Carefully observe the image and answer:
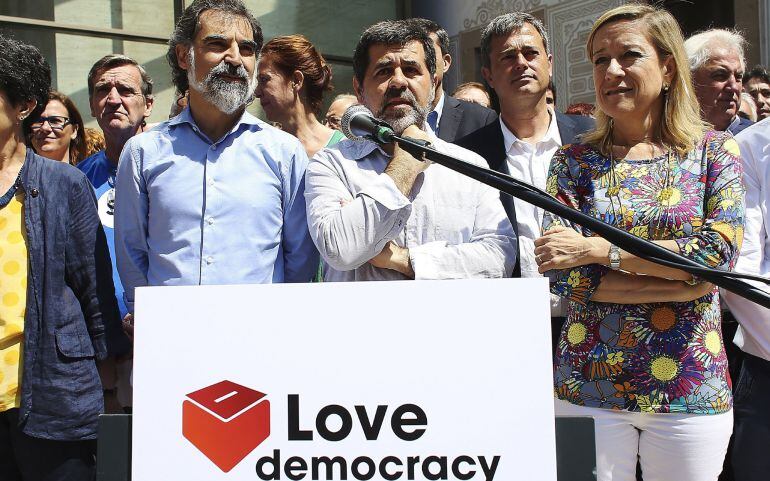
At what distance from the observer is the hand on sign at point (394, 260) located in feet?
7.65

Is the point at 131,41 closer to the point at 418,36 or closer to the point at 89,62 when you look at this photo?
the point at 89,62

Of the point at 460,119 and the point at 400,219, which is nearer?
the point at 400,219

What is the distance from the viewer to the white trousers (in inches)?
83.6

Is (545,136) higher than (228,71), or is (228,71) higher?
(228,71)

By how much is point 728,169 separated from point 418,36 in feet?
3.52

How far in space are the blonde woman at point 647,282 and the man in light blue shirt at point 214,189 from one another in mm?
836

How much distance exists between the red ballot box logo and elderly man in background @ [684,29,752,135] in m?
2.86

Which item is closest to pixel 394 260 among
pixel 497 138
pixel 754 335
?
pixel 497 138

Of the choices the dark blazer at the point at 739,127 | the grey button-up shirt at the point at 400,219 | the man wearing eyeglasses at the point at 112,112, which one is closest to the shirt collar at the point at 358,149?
the grey button-up shirt at the point at 400,219

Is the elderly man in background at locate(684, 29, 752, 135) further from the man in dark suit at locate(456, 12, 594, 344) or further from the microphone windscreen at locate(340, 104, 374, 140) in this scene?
the microphone windscreen at locate(340, 104, 374, 140)

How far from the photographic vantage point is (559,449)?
1.48m

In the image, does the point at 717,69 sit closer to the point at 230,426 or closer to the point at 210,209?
the point at 210,209

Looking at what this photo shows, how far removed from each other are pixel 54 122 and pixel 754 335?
3.40 metres

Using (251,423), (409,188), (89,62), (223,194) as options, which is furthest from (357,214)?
(89,62)
